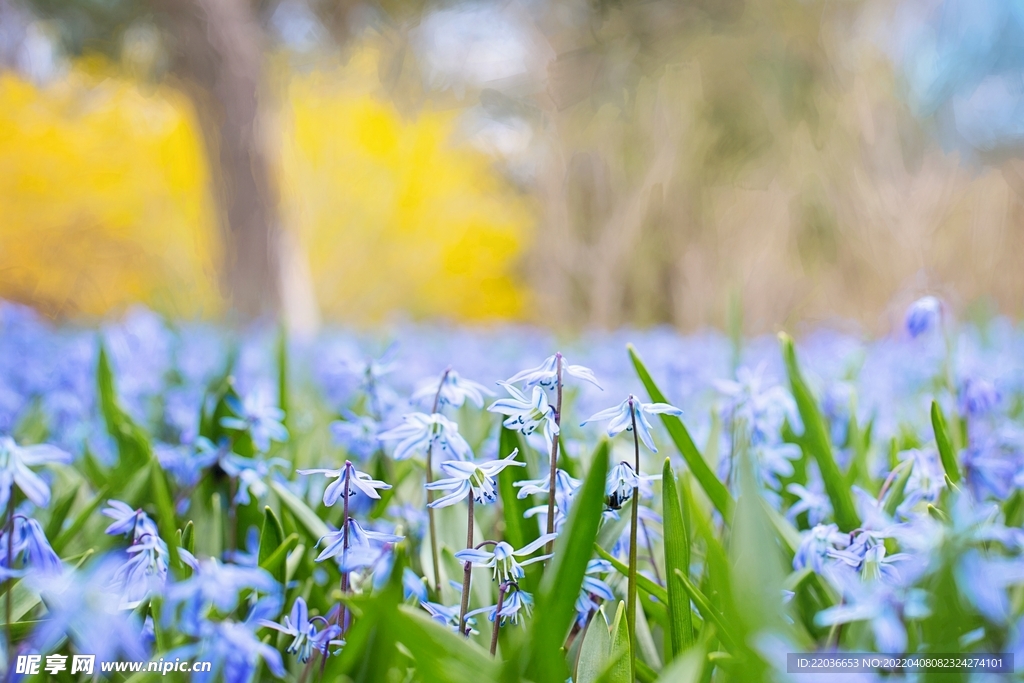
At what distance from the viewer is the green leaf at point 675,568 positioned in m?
0.75

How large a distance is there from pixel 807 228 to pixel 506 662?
11.5 m

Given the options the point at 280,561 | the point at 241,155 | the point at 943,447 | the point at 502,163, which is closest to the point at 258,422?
the point at 280,561

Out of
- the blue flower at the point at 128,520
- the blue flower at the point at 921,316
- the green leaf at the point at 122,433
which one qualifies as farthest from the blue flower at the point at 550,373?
the blue flower at the point at 921,316

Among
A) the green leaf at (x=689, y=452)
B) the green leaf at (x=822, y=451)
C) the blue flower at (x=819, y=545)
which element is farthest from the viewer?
the green leaf at (x=822, y=451)

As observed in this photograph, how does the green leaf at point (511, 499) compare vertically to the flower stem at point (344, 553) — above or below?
above

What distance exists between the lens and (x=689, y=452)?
1.00 m

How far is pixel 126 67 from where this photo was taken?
11328 millimetres

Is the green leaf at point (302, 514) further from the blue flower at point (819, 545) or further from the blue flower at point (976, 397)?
the blue flower at point (976, 397)

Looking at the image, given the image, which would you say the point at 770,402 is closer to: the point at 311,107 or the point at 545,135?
the point at 545,135

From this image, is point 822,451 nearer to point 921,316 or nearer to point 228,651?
point 921,316

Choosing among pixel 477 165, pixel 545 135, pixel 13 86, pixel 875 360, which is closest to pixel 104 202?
pixel 13 86

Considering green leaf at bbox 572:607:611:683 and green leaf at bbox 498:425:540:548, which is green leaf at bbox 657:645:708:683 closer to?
green leaf at bbox 572:607:611:683

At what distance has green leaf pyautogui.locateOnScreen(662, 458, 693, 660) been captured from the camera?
748mm

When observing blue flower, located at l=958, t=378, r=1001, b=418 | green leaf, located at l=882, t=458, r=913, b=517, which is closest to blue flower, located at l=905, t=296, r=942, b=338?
blue flower, located at l=958, t=378, r=1001, b=418
